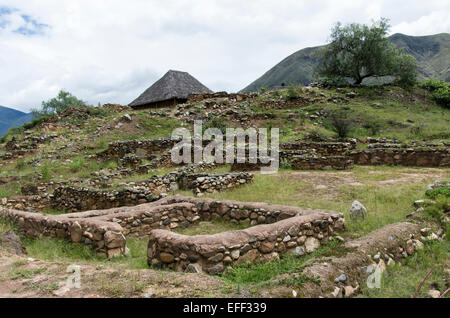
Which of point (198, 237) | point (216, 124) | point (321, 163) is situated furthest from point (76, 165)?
point (198, 237)

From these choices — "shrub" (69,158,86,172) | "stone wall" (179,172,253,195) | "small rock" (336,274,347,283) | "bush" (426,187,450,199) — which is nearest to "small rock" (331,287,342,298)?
"small rock" (336,274,347,283)

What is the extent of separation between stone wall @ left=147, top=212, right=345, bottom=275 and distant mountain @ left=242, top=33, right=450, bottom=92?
7197 cm

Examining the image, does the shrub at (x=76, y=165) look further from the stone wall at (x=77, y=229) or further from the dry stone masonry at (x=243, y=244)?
the dry stone masonry at (x=243, y=244)

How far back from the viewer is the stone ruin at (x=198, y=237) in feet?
12.4

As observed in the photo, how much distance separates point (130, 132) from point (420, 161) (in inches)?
576

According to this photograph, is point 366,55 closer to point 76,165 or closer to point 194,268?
point 76,165

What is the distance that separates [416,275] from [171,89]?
23504 millimetres

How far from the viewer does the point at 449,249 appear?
404cm

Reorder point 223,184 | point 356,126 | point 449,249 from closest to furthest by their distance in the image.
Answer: point 449,249
point 223,184
point 356,126

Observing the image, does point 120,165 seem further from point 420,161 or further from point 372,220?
point 420,161

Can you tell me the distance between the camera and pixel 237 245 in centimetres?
385

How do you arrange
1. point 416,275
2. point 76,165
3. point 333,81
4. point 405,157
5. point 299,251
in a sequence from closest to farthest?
point 416,275
point 299,251
point 405,157
point 76,165
point 333,81

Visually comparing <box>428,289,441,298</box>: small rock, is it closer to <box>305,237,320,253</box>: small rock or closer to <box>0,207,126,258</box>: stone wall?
<box>305,237,320,253</box>: small rock
